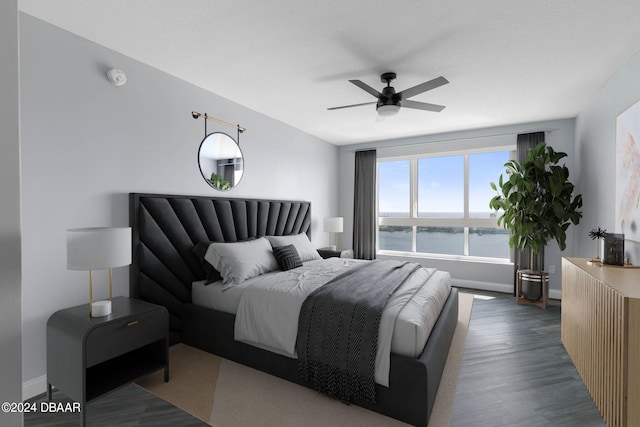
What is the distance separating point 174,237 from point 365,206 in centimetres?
374

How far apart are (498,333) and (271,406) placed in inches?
100

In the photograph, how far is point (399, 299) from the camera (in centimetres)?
231

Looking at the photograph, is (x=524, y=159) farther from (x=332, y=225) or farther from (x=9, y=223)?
(x=9, y=223)

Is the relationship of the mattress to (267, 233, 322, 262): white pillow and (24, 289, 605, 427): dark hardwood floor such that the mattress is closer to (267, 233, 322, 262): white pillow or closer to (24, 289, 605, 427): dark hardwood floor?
(267, 233, 322, 262): white pillow

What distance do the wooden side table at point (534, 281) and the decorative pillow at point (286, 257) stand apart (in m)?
3.16

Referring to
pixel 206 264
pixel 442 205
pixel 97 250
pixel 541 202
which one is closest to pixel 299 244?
pixel 206 264

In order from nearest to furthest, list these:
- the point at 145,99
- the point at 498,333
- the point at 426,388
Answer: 1. the point at 426,388
2. the point at 145,99
3. the point at 498,333

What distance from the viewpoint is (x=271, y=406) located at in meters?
2.03

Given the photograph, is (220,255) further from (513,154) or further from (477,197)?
(513,154)

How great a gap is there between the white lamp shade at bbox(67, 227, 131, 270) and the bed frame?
674mm

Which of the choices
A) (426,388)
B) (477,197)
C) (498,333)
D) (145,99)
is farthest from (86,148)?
(477,197)

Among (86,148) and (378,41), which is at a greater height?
(378,41)

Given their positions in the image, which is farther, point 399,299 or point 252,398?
point 399,299

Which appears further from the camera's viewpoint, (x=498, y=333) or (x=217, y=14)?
(x=498, y=333)
